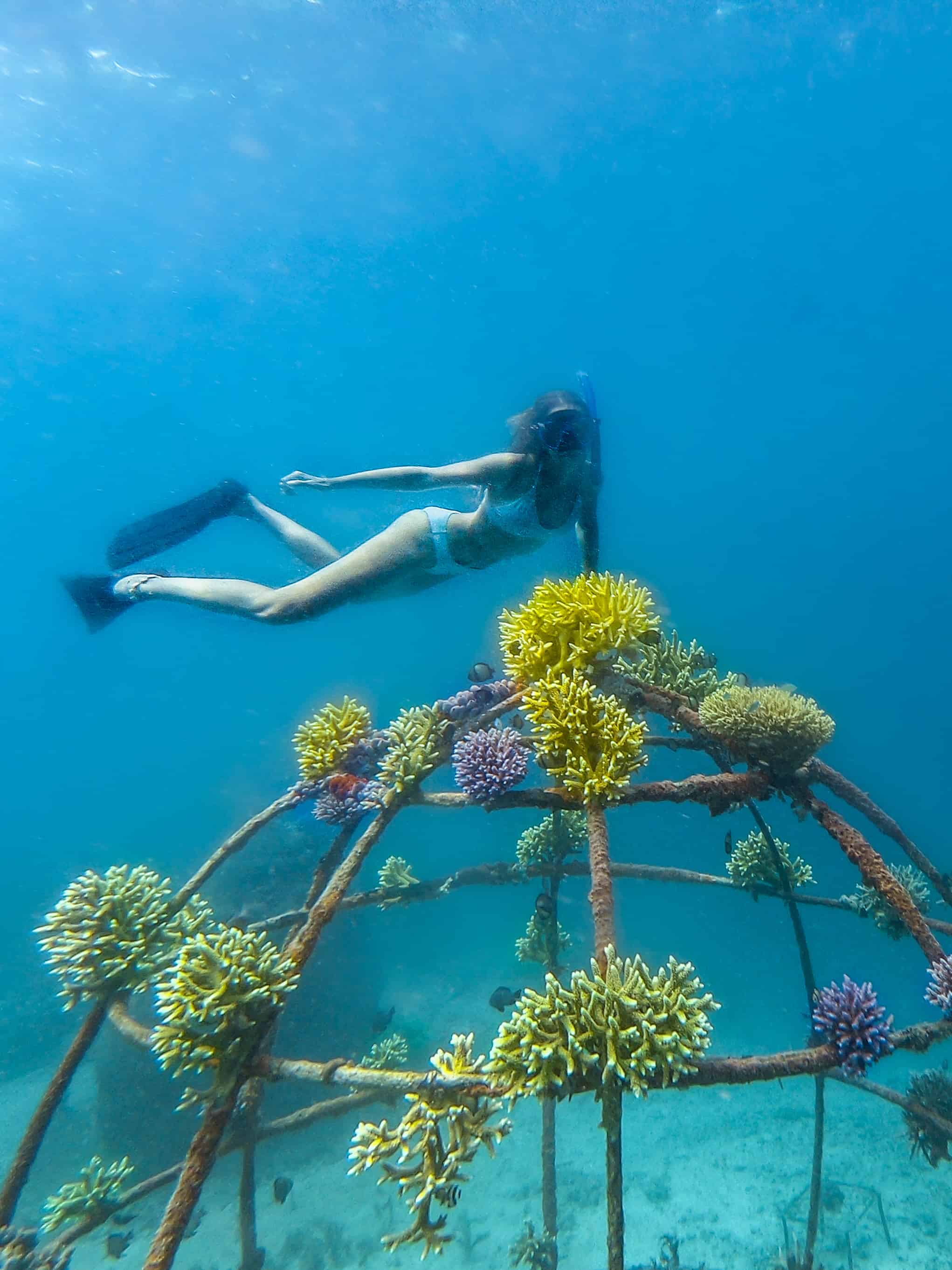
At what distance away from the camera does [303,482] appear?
597 centimetres

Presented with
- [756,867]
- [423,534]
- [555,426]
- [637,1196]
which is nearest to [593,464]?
[555,426]

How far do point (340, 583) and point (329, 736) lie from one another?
1.68 m

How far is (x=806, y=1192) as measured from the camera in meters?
11.1

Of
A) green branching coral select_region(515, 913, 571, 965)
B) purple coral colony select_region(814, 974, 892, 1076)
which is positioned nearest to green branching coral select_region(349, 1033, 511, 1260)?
purple coral colony select_region(814, 974, 892, 1076)

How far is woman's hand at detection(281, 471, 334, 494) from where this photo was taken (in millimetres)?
5789

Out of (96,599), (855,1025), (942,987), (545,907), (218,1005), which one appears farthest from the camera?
(96,599)

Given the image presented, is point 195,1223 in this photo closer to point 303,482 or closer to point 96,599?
point 96,599

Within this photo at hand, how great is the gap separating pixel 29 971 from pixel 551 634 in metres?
31.2

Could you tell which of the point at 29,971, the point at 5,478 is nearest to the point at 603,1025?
the point at 29,971

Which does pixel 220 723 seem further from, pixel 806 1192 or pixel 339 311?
pixel 806 1192

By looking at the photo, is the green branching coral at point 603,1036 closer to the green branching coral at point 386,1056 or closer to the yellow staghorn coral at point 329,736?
the yellow staghorn coral at point 329,736

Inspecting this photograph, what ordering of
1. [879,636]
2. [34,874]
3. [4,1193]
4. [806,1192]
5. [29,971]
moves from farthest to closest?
[879,636], [34,874], [29,971], [806,1192], [4,1193]

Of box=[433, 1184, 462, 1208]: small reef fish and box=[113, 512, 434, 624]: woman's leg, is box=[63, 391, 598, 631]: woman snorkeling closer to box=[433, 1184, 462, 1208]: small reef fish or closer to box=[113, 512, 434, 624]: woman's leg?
box=[113, 512, 434, 624]: woman's leg

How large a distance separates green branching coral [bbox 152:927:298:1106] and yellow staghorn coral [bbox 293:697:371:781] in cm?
189
